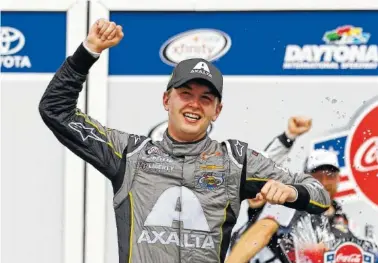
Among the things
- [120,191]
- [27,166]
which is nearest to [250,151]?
[120,191]

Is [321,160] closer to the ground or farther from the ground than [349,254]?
farther from the ground

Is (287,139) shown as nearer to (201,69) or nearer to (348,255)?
(348,255)

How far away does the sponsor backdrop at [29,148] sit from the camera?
2926mm

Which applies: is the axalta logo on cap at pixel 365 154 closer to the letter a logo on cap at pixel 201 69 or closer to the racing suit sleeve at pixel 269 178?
the racing suit sleeve at pixel 269 178

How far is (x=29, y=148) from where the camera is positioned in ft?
9.70

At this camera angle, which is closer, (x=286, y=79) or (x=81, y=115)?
(x=81, y=115)

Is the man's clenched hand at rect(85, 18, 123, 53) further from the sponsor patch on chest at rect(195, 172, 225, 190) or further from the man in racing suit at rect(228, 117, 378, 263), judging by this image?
the man in racing suit at rect(228, 117, 378, 263)

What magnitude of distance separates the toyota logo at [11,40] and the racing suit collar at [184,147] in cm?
116

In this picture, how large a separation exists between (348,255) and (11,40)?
1.60 meters

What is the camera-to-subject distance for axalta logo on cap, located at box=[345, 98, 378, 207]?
279 cm

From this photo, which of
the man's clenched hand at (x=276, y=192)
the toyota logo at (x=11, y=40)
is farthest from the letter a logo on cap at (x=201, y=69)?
the toyota logo at (x=11, y=40)

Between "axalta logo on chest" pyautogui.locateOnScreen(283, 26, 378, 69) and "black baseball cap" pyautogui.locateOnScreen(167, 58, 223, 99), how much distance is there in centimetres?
80

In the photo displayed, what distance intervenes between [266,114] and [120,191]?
0.94 m

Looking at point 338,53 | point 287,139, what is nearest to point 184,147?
point 287,139
